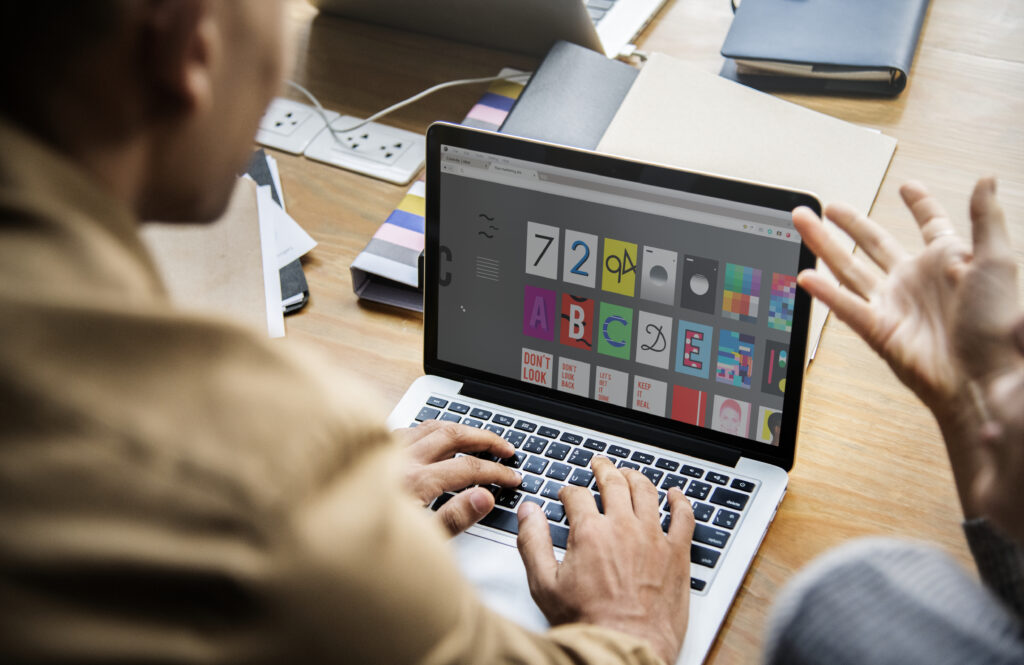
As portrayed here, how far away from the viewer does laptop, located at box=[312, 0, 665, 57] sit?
1.22 metres

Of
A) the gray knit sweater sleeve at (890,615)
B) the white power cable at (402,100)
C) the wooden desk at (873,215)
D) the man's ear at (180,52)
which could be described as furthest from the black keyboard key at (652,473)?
the white power cable at (402,100)

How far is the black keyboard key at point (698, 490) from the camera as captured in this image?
774 mm

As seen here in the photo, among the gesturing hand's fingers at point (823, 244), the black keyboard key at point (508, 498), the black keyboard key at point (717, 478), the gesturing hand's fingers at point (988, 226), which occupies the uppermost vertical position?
the gesturing hand's fingers at point (988, 226)

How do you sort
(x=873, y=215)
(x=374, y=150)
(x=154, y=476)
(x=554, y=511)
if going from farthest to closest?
1. (x=374, y=150)
2. (x=873, y=215)
3. (x=554, y=511)
4. (x=154, y=476)

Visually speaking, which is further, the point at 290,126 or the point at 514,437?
the point at 290,126

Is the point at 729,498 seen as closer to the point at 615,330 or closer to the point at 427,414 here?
the point at 615,330

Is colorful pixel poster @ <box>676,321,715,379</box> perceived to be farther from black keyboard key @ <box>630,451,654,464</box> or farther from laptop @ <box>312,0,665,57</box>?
laptop @ <box>312,0,665,57</box>

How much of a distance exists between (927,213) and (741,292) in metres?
0.16

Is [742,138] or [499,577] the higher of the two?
[742,138]

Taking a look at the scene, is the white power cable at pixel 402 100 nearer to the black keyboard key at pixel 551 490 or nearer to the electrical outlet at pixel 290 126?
the electrical outlet at pixel 290 126

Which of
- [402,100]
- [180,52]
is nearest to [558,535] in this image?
[180,52]

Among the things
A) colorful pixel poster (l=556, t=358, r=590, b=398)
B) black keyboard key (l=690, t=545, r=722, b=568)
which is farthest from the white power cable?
black keyboard key (l=690, t=545, r=722, b=568)

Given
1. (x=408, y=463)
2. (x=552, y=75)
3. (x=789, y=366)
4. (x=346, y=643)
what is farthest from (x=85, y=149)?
(x=552, y=75)

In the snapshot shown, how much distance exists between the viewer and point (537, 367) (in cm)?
86
